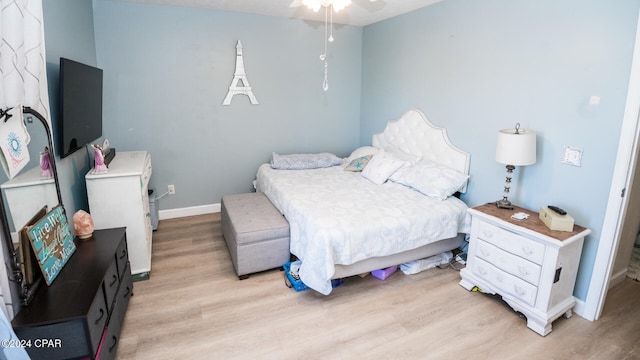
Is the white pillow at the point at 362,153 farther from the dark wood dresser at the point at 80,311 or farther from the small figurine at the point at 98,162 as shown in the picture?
the dark wood dresser at the point at 80,311

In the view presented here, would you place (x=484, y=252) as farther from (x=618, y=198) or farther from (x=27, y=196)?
(x=27, y=196)

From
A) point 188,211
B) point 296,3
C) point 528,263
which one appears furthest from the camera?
point 188,211

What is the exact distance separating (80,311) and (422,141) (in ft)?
10.6

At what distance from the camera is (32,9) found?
159 cm

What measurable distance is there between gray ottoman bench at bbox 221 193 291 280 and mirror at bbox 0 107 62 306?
1.25 meters

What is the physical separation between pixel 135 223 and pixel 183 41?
2.19 m

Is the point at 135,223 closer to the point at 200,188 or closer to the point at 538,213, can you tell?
the point at 200,188

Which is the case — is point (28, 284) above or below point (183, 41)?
below

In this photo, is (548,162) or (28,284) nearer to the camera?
(28,284)

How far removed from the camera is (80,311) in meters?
1.49

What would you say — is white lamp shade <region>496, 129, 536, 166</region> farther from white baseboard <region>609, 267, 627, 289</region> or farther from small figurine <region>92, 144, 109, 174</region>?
small figurine <region>92, 144, 109, 174</region>

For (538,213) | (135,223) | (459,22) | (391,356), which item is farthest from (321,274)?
(459,22)

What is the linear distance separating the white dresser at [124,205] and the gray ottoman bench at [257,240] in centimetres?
71

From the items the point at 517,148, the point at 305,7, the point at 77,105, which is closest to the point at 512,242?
the point at 517,148
